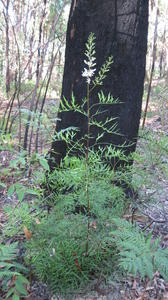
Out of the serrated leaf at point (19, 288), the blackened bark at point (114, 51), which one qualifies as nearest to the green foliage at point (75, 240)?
the serrated leaf at point (19, 288)

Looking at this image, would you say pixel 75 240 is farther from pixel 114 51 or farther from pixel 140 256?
pixel 114 51

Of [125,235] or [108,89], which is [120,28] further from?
[125,235]

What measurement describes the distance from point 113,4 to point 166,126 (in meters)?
4.32

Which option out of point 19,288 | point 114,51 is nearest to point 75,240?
point 19,288

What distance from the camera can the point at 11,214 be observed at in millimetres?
1768

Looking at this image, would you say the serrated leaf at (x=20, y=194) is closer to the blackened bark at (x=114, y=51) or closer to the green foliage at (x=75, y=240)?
the green foliage at (x=75, y=240)

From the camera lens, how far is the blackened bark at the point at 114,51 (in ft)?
6.77

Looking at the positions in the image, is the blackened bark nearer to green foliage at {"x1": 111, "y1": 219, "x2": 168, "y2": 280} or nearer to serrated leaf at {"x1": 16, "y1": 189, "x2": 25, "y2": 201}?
serrated leaf at {"x1": 16, "y1": 189, "x2": 25, "y2": 201}

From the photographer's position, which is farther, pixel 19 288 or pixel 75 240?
pixel 75 240

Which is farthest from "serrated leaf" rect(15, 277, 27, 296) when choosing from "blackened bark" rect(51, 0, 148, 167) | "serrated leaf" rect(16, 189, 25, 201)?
"blackened bark" rect(51, 0, 148, 167)

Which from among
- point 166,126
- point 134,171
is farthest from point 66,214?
point 166,126

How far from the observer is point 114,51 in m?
2.09

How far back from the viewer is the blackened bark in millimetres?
2062

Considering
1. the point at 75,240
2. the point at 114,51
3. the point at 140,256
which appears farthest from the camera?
the point at 114,51
